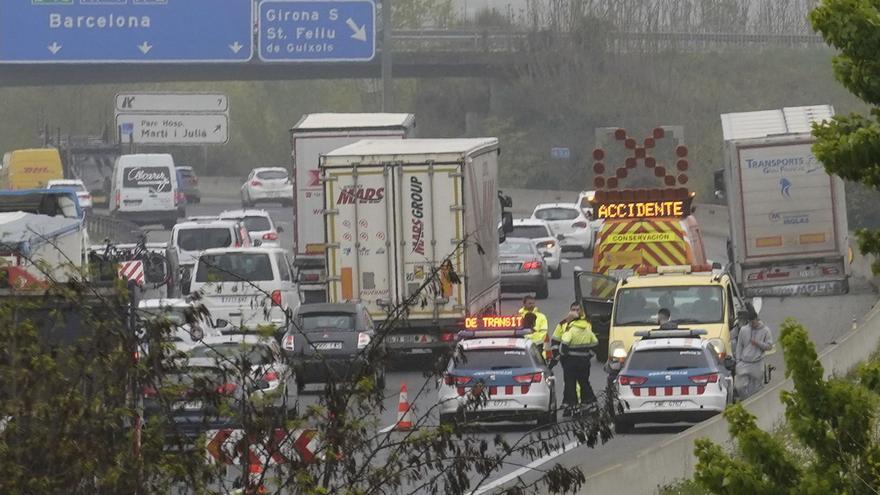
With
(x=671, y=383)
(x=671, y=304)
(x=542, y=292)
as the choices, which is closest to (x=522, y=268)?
(x=542, y=292)

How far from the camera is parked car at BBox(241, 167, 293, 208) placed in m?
75.0

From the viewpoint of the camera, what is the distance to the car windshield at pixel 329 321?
103ft

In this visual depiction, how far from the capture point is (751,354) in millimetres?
28125

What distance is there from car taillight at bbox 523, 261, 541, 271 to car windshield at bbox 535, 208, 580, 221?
10.5m

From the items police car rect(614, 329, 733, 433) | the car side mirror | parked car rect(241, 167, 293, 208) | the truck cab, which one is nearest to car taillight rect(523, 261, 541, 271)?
the truck cab

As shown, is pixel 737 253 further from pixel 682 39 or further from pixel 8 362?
pixel 682 39

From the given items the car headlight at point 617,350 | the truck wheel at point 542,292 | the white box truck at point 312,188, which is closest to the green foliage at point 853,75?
the car headlight at point 617,350

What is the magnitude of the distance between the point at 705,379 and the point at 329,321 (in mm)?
7356

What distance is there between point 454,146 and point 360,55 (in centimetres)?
2805

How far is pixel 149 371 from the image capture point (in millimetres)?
10656

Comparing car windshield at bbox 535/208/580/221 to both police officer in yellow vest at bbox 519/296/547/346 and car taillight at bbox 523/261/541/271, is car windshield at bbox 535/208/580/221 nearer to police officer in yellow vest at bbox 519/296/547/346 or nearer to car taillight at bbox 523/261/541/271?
car taillight at bbox 523/261/541/271

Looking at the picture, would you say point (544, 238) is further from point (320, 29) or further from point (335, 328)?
point (335, 328)

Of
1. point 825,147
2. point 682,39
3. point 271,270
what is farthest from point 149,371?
point 682,39

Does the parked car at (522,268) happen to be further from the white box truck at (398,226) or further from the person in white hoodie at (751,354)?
the person in white hoodie at (751,354)
